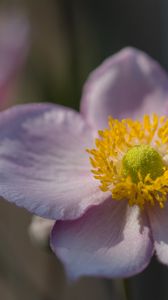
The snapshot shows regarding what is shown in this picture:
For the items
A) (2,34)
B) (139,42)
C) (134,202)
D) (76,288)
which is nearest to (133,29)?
(139,42)

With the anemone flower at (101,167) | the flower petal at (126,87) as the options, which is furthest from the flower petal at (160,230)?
the flower petal at (126,87)

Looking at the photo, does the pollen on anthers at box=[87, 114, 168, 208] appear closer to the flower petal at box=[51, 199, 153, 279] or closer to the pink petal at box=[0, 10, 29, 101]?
the flower petal at box=[51, 199, 153, 279]

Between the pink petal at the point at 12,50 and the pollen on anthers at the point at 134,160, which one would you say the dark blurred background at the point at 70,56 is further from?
the pollen on anthers at the point at 134,160

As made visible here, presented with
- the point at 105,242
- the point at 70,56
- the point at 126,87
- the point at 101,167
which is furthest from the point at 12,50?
the point at 105,242

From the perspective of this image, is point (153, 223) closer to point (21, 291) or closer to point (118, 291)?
point (118, 291)

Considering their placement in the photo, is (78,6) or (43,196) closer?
(43,196)

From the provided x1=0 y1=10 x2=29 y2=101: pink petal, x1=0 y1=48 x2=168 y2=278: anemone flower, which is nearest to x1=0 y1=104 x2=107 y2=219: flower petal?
x1=0 y1=48 x2=168 y2=278: anemone flower

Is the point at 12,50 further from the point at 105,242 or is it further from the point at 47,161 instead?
the point at 105,242

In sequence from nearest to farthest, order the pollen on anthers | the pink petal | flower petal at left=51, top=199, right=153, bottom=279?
flower petal at left=51, top=199, right=153, bottom=279 → the pollen on anthers → the pink petal
